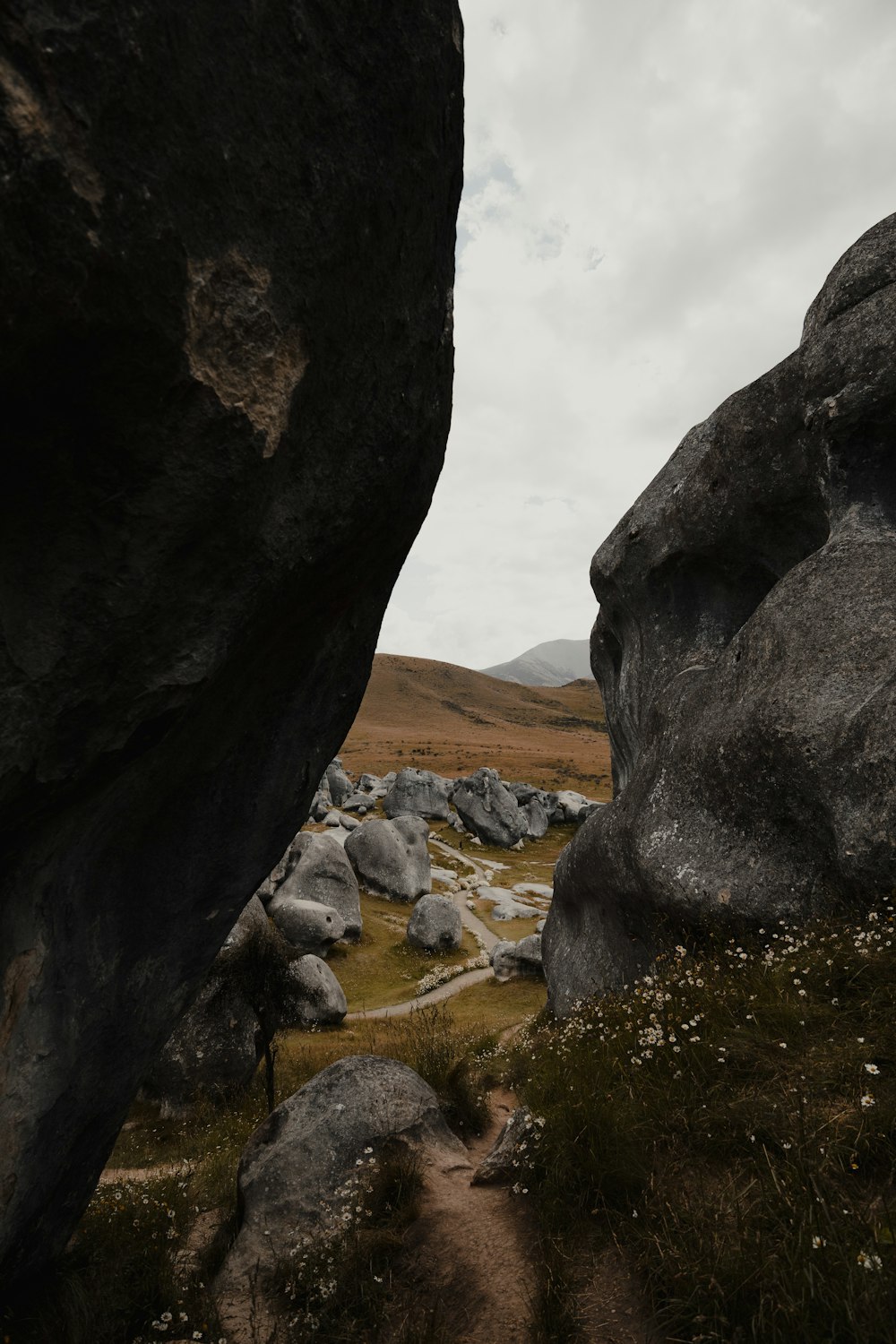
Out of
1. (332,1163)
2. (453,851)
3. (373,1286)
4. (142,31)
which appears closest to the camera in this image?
(142,31)

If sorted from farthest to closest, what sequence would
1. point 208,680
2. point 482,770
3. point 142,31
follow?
point 482,770, point 208,680, point 142,31

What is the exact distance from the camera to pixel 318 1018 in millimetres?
24766

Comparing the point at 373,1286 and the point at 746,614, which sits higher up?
the point at 746,614

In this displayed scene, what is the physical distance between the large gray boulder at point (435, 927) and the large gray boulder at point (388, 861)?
745cm

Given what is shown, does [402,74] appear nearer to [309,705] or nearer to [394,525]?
[394,525]

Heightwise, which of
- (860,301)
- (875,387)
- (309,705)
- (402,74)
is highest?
(860,301)

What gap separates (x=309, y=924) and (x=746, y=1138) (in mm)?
28489

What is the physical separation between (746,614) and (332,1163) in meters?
12.5

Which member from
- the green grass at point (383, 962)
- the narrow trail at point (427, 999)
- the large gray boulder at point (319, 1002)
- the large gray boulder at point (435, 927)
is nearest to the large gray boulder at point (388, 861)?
the green grass at point (383, 962)

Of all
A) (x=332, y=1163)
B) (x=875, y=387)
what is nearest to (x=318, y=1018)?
(x=332, y=1163)

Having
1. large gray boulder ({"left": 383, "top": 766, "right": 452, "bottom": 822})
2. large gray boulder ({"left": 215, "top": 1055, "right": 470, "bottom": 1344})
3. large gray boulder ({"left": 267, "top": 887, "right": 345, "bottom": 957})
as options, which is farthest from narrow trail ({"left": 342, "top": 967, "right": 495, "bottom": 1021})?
large gray boulder ({"left": 383, "top": 766, "right": 452, "bottom": 822})

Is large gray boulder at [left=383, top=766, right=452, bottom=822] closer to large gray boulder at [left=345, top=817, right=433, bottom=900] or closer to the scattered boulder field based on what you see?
the scattered boulder field

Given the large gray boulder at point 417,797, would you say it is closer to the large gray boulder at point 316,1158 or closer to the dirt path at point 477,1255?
the large gray boulder at point 316,1158

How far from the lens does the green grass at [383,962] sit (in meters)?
29.4
